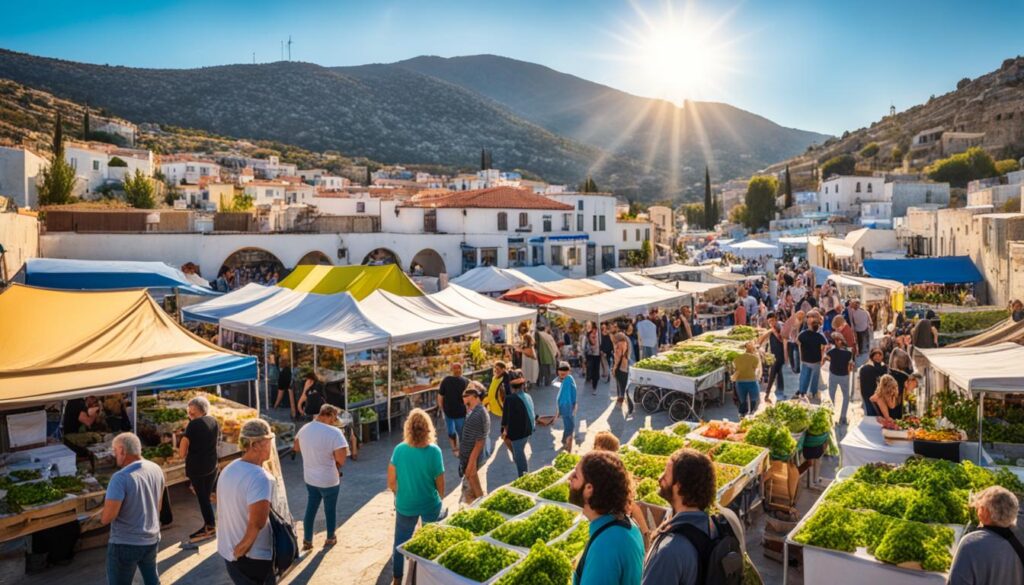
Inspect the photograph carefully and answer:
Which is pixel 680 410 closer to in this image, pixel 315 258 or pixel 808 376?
pixel 808 376

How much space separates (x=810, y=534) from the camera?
491 centimetres

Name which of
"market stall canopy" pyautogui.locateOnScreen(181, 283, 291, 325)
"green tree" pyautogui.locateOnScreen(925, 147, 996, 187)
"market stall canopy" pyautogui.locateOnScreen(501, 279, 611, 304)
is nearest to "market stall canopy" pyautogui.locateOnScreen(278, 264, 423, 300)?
"market stall canopy" pyautogui.locateOnScreen(181, 283, 291, 325)

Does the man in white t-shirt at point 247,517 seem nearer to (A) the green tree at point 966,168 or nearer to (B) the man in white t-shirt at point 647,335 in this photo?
(B) the man in white t-shirt at point 647,335

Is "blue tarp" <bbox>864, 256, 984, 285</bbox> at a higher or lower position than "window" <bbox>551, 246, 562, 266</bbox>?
lower

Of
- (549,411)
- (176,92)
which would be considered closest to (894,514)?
(549,411)

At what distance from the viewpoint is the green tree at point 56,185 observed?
31.8 meters

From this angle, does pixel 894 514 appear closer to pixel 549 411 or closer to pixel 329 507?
pixel 329 507

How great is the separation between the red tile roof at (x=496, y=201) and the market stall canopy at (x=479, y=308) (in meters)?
A: 22.3

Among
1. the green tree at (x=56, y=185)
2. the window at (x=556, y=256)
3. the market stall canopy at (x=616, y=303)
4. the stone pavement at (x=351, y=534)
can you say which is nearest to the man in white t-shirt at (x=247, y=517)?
the stone pavement at (x=351, y=534)

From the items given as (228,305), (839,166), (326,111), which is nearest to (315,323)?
(228,305)

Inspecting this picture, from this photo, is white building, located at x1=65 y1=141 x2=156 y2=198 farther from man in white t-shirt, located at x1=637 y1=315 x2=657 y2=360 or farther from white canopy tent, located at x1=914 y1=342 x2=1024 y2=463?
white canopy tent, located at x1=914 y1=342 x2=1024 y2=463

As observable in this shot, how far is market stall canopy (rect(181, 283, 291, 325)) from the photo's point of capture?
Result: 13291 millimetres

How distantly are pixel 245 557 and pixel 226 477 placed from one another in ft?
1.85

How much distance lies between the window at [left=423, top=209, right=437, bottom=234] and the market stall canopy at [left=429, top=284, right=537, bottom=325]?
23.2 meters
